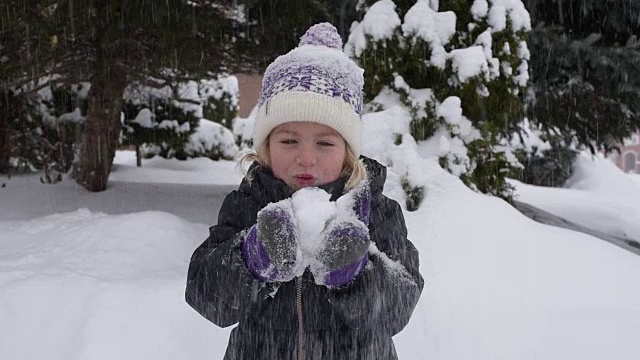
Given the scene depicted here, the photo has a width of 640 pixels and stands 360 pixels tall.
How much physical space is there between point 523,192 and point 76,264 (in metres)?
8.24

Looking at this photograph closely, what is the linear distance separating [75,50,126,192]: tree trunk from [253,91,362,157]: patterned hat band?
432 cm

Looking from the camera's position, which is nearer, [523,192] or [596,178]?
[523,192]

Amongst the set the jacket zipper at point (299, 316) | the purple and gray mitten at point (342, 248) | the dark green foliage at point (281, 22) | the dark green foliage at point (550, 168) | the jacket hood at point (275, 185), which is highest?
the dark green foliage at point (281, 22)

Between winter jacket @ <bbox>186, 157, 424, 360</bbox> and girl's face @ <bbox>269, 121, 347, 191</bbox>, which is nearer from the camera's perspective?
winter jacket @ <bbox>186, 157, 424, 360</bbox>

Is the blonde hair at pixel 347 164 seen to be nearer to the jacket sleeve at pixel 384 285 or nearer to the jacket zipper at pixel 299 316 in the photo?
the jacket sleeve at pixel 384 285

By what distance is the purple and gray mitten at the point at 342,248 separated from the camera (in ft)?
4.23

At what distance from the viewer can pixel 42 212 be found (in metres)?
5.30

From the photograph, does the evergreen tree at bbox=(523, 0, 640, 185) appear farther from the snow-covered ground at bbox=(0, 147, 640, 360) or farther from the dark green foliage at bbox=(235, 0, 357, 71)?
the snow-covered ground at bbox=(0, 147, 640, 360)

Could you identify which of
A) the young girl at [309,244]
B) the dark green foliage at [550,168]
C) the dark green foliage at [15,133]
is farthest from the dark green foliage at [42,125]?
the dark green foliage at [550,168]

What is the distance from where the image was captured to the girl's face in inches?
61.6

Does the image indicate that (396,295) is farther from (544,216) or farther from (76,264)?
(544,216)

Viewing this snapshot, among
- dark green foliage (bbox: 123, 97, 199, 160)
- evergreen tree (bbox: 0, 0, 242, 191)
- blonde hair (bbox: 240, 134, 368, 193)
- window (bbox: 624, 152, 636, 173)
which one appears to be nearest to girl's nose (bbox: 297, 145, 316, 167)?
blonde hair (bbox: 240, 134, 368, 193)

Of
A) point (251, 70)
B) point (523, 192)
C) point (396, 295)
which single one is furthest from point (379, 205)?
point (523, 192)

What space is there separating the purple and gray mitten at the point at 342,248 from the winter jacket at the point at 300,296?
0.28ft
